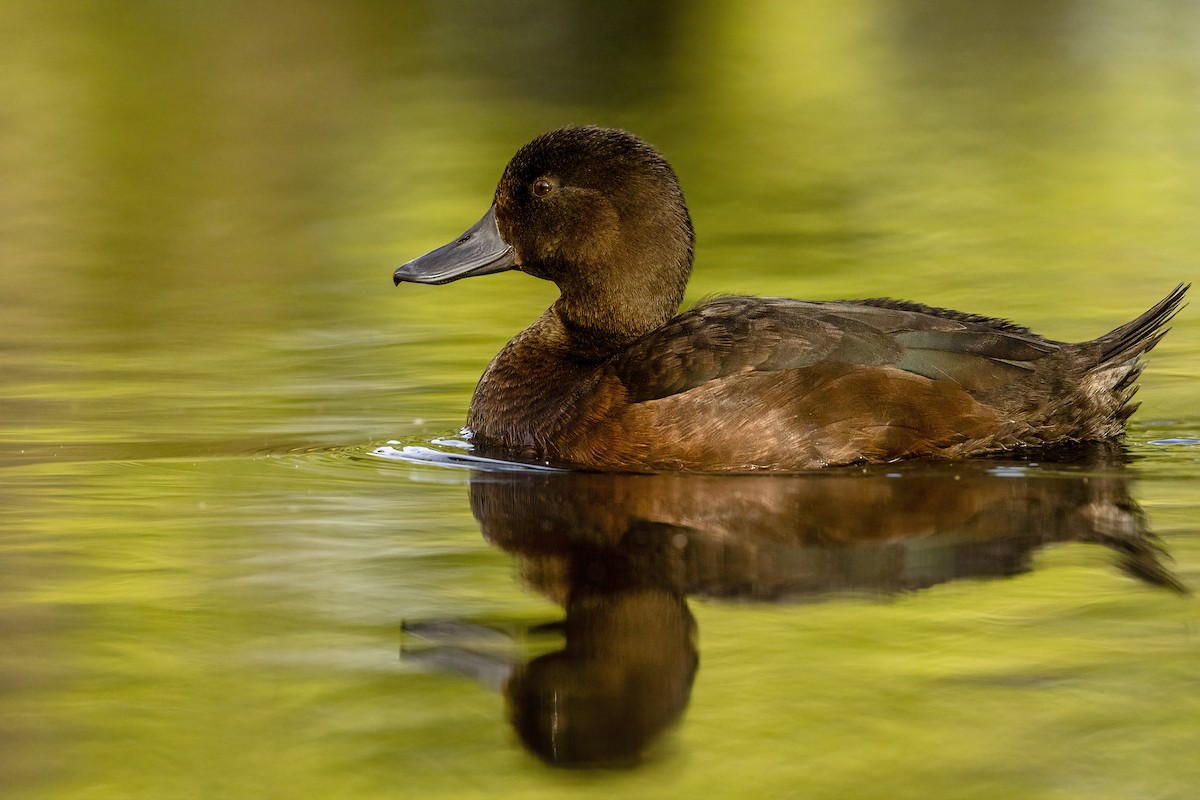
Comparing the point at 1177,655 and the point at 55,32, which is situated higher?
the point at 55,32

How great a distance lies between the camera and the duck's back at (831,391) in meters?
6.04

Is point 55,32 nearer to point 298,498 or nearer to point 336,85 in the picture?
point 336,85

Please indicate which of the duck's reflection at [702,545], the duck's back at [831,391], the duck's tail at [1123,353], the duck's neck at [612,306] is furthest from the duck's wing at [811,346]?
the duck's neck at [612,306]

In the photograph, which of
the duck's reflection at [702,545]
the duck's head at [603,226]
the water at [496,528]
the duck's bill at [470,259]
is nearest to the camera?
the water at [496,528]

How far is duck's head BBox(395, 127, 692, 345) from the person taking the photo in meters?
6.85

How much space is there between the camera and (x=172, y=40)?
21047 mm

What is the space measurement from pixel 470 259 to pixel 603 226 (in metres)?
0.65

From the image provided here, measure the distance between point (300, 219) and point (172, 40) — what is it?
9.43m

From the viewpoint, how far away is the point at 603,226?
271 inches

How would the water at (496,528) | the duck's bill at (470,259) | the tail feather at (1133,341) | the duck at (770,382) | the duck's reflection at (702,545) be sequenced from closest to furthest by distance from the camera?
1. the water at (496,528)
2. the duck's reflection at (702,545)
3. the duck at (770,382)
4. the tail feather at (1133,341)
5. the duck's bill at (470,259)

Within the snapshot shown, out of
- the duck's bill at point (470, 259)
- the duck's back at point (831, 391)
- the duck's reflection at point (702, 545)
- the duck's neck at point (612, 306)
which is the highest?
the duck's bill at point (470, 259)

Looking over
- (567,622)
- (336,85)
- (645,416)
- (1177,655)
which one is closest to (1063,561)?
(1177,655)

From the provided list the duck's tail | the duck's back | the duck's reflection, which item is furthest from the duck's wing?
the duck's reflection

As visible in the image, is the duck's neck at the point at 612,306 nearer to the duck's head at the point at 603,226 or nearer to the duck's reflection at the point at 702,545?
the duck's head at the point at 603,226
